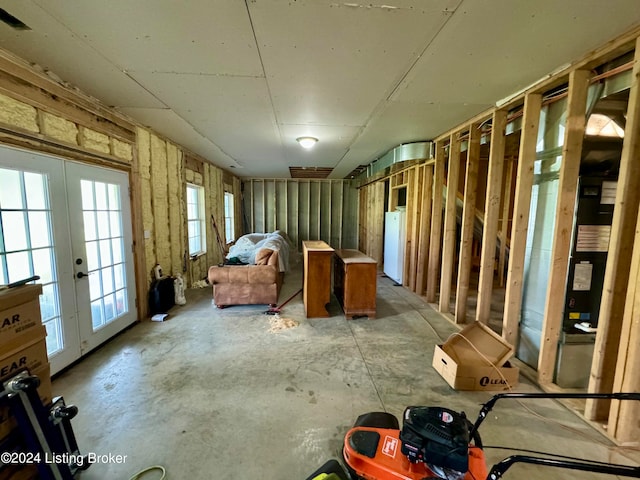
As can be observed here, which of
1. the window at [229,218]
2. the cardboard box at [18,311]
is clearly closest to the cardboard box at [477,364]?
the cardboard box at [18,311]

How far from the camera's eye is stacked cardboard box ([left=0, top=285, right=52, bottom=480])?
1237 millimetres

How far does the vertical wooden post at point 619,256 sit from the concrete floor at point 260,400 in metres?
0.39

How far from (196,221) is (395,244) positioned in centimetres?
409

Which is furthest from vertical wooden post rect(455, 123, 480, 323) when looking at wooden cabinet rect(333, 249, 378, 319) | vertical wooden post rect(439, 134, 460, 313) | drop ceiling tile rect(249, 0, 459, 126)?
drop ceiling tile rect(249, 0, 459, 126)

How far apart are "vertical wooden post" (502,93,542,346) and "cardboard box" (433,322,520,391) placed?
0.89 feet

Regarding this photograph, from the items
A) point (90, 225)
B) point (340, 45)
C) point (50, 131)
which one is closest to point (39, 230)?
point (90, 225)

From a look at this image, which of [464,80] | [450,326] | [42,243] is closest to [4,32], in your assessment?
[42,243]

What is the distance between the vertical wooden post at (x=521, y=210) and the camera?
2.35 meters

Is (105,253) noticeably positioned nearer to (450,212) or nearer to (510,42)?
(510,42)

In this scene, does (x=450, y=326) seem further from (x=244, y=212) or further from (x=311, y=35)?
(x=244, y=212)

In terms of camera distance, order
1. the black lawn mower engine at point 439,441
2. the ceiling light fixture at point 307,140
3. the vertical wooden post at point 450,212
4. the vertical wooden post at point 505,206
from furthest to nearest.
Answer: the vertical wooden post at point 505,206 < the ceiling light fixture at point 307,140 < the vertical wooden post at point 450,212 < the black lawn mower engine at point 439,441

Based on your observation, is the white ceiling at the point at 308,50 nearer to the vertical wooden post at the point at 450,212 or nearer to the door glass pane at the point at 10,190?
the vertical wooden post at the point at 450,212

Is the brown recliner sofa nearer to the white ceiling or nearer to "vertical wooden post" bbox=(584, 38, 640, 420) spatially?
the white ceiling

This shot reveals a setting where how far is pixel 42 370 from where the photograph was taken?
142 cm
